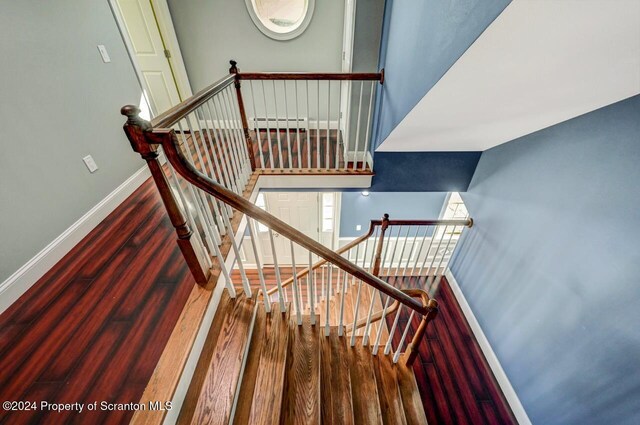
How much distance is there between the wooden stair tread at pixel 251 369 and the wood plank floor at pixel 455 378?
157cm

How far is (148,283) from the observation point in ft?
5.39

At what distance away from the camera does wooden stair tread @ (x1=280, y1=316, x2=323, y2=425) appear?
53.6 inches

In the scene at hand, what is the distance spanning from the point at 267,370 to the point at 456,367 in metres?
1.91

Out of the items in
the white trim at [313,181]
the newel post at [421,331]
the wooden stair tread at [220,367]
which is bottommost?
the wooden stair tread at [220,367]

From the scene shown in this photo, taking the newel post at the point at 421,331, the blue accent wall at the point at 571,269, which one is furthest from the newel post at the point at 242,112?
the blue accent wall at the point at 571,269

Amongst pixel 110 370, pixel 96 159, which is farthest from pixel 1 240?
pixel 110 370

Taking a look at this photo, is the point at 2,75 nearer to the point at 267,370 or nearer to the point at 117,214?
the point at 117,214

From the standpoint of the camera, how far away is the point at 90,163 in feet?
7.10

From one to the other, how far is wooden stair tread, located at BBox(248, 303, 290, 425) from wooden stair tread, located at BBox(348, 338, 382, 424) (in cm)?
58

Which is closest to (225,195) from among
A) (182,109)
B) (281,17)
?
(182,109)

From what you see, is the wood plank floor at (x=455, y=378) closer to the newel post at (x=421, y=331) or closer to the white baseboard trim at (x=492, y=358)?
the white baseboard trim at (x=492, y=358)

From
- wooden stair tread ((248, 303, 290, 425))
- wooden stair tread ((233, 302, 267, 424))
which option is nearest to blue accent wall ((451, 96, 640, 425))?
wooden stair tread ((248, 303, 290, 425))

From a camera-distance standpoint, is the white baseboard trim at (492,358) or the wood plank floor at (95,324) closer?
the wood plank floor at (95,324)

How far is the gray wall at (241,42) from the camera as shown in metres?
3.21
